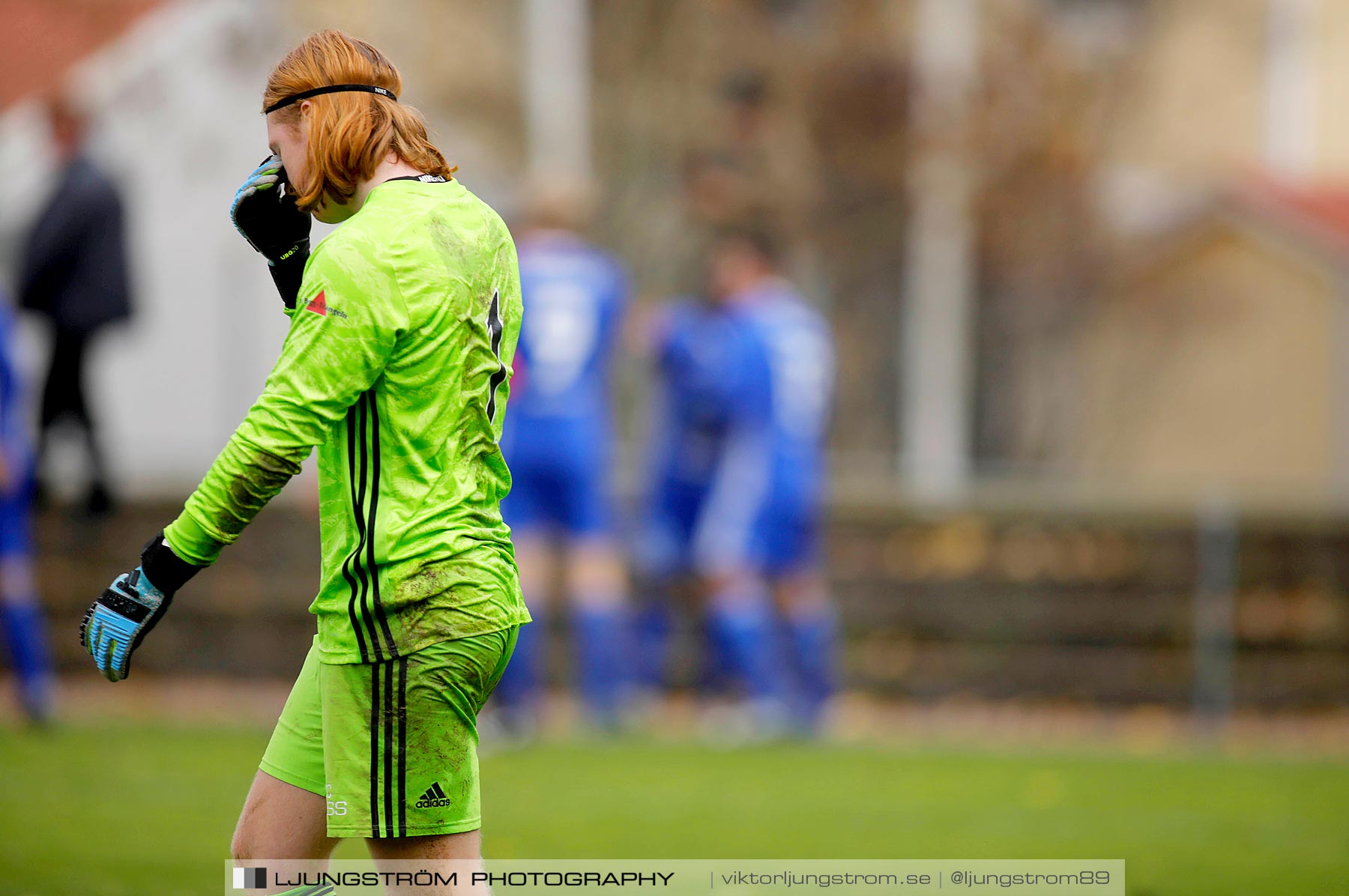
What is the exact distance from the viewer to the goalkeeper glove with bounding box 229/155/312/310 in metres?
3.39

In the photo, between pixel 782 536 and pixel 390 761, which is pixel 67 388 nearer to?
pixel 782 536

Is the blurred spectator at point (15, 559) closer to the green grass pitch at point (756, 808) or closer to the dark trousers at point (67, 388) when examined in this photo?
the green grass pitch at point (756, 808)

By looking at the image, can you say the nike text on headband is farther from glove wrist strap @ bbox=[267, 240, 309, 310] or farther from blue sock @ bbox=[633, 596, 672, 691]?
blue sock @ bbox=[633, 596, 672, 691]

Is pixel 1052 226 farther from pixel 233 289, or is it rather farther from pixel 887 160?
pixel 233 289

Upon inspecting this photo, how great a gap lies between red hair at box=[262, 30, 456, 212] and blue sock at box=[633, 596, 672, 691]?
744cm

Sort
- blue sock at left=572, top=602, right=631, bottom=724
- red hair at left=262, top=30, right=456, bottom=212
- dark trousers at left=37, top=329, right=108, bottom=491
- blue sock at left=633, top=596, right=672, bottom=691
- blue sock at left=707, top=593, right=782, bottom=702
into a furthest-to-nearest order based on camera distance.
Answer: blue sock at left=633, top=596, right=672, bottom=691, dark trousers at left=37, top=329, right=108, bottom=491, blue sock at left=707, top=593, right=782, bottom=702, blue sock at left=572, top=602, right=631, bottom=724, red hair at left=262, top=30, right=456, bottom=212

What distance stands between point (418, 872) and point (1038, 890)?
7.67 feet

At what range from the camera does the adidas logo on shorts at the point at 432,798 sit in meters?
3.00

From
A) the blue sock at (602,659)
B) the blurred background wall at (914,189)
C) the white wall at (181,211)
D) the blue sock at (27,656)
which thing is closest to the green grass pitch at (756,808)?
the blue sock at (27,656)

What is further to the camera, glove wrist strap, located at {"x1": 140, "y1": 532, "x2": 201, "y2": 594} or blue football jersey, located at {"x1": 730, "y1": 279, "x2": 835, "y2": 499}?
blue football jersey, located at {"x1": 730, "y1": 279, "x2": 835, "y2": 499}

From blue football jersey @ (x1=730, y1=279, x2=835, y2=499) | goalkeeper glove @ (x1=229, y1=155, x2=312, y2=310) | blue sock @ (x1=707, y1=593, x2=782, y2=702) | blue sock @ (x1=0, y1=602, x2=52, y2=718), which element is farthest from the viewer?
blue football jersey @ (x1=730, y1=279, x2=835, y2=499)

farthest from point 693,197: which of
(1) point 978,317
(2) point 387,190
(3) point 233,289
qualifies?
(2) point 387,190

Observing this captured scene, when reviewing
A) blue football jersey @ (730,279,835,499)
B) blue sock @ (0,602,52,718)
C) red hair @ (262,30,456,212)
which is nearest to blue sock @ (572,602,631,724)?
blue football jersey @ (730,279,835,499)

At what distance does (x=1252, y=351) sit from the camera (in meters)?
20.7
